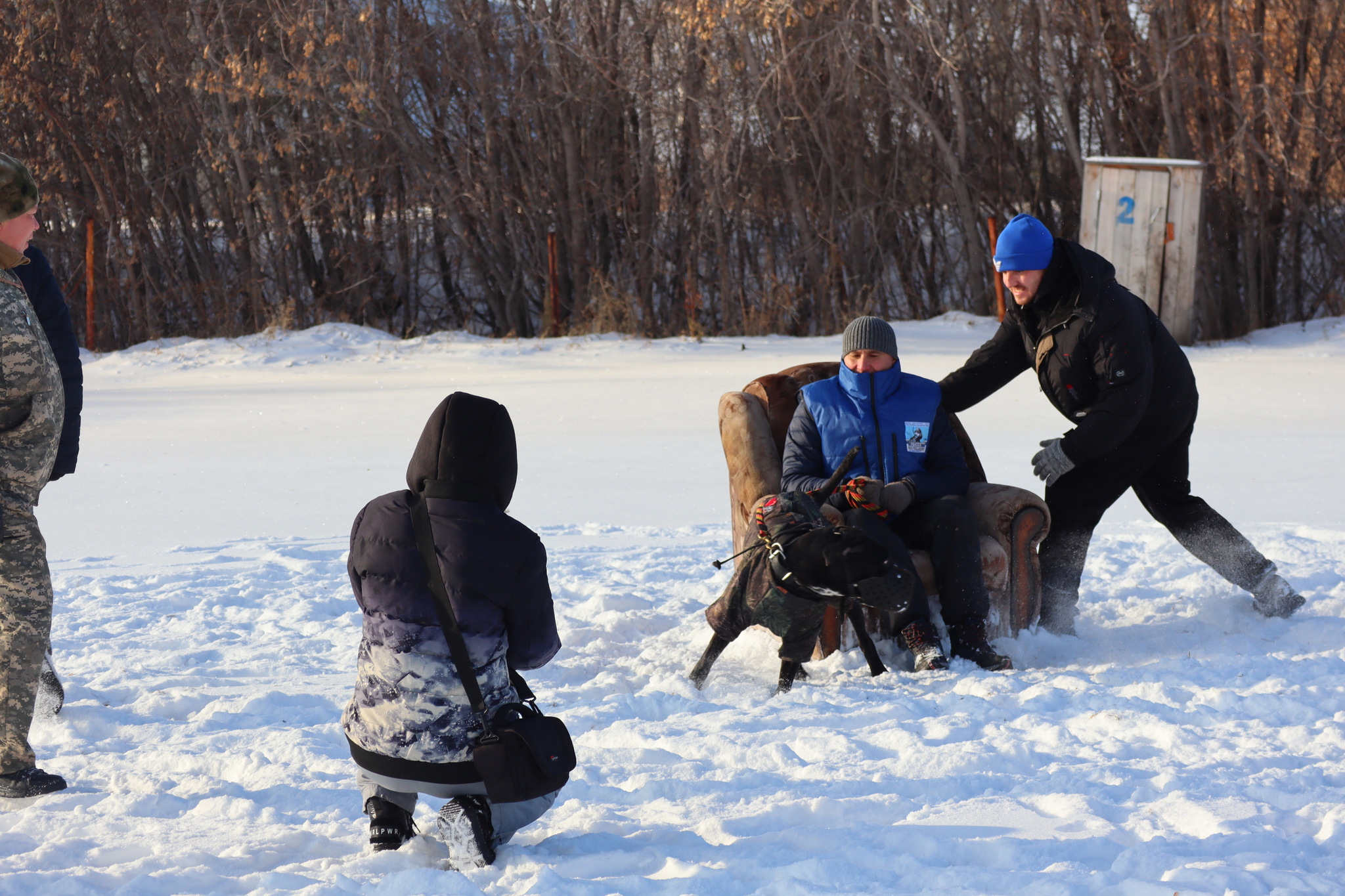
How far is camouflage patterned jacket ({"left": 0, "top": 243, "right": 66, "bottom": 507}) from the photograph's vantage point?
2.70 metres

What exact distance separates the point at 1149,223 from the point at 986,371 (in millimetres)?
8186

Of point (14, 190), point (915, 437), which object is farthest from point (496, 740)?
point (915, 437)

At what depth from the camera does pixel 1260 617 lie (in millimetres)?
4332

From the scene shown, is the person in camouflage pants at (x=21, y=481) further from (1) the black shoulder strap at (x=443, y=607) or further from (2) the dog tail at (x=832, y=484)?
(2) the dog tail at (x=832, y=484)

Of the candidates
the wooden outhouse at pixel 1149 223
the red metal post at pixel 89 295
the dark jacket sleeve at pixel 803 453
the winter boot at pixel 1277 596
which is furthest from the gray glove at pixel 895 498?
the red metal post at pixel 89 295

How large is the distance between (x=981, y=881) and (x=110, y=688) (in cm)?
281

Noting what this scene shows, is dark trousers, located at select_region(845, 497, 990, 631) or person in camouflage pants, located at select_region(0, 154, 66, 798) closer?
person in camouflage pants, located at select_region(0, 154, 66, 798)

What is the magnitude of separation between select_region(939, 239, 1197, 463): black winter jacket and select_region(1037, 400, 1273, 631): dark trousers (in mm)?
107

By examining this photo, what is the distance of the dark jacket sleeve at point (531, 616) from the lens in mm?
2361

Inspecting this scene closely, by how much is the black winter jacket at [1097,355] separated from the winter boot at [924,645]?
0.81m

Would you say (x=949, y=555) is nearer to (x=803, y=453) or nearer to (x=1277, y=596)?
(x=803, y=453)

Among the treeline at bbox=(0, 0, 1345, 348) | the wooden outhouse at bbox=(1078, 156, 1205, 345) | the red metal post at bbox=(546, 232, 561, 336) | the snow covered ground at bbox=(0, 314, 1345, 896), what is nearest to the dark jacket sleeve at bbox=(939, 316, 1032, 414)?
the snow covered ground at bbox=(0, 314, 1345, 896)

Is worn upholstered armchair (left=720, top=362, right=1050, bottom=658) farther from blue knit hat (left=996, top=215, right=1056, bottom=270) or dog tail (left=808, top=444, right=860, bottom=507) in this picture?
blue knit hat (left=996, top=215, right=1056, bottom=270)

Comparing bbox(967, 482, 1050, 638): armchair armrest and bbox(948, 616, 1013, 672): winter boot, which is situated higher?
→ bbox(967, 482, 1050, 638): armchair armrest
